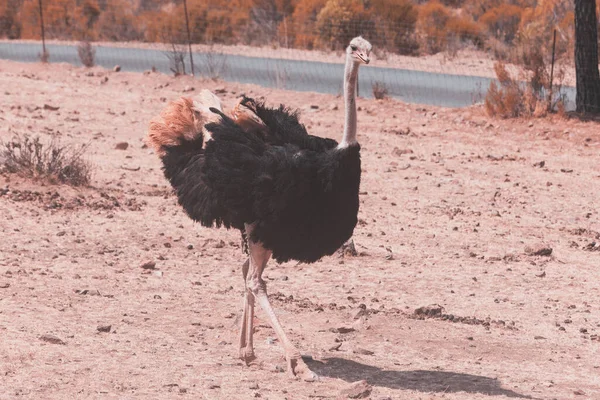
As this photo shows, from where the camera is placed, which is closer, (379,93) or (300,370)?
(300,370)

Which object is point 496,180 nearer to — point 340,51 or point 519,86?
point 519,86

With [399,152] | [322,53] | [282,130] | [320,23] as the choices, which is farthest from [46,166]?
[320,23]

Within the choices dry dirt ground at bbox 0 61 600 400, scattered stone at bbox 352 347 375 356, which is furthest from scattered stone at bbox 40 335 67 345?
scattered stone at bbox 352 347 375 356

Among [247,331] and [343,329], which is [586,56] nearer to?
[343,329]

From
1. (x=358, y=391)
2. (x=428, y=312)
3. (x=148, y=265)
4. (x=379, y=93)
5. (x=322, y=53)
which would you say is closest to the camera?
(x=358, y=391)

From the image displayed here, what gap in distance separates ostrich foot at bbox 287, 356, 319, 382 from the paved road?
567 inches

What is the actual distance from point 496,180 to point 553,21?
19.2 meters

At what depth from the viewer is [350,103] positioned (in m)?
7.33

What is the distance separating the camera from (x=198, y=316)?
8.84 metres

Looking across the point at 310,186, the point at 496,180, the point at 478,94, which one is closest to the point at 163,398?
the point at 310,186

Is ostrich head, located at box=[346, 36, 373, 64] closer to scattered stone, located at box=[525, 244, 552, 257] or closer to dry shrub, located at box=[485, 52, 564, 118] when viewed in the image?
scattered stone, located at box=[525, 244, 552, 257]

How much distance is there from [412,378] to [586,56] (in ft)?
43.1

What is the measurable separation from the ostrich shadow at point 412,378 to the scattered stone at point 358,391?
0.38 m

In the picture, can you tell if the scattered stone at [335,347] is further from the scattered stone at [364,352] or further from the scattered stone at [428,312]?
the scattered stone at [428,312]
